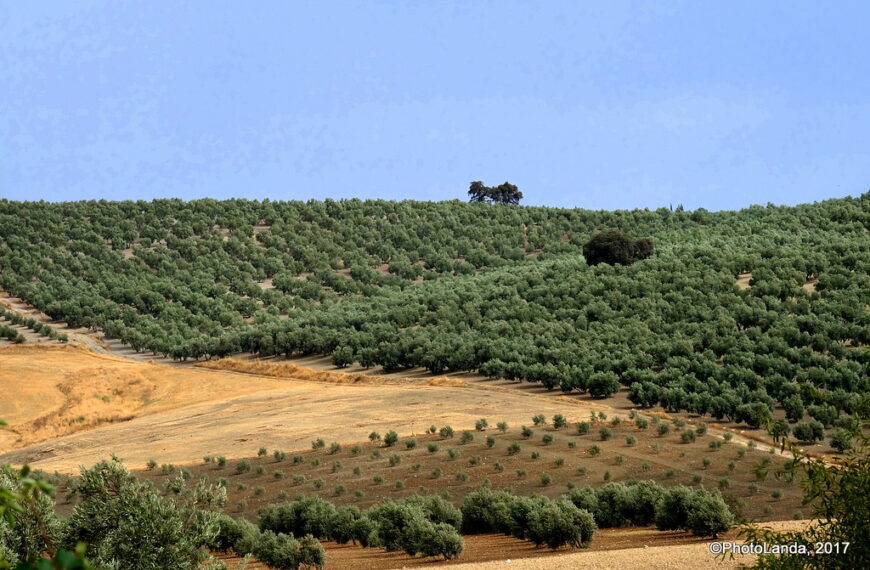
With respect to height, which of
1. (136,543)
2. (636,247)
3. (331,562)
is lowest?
(331,562)

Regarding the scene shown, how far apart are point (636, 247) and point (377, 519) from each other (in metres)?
46.4

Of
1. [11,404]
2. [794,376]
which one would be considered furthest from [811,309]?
[11,404]

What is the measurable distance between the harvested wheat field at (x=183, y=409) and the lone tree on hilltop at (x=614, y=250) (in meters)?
22.6

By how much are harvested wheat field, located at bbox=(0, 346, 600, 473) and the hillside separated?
5.52m

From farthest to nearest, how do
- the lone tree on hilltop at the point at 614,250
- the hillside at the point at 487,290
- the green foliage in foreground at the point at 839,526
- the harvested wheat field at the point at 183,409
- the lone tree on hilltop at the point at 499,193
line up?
the lone tree on hilltop at the point at 499,193, the lone tree on hilltop at the point at 614,250, the hillside at the point at 487,290, the harvested wheat field at the point at 183,409, the green foliage in foreground at the point at 839,526

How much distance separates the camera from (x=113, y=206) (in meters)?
93.3

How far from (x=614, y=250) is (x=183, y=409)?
31.1 m

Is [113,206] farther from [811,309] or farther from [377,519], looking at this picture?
[377,519]

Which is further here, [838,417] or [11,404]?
[11,404]

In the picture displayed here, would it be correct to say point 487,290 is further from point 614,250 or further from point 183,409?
point 183,409

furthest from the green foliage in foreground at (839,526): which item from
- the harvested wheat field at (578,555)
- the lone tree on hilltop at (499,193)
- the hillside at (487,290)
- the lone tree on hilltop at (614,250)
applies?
the lone tree on hilltop at (499,193)

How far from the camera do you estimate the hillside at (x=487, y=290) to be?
4459cm

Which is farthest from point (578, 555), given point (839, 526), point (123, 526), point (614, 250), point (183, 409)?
point (614, 250)

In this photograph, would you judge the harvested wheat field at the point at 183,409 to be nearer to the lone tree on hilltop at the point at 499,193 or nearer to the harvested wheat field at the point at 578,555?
the harvested wheat field at the point at 578,555
